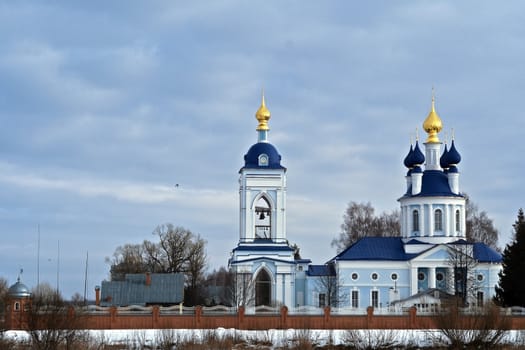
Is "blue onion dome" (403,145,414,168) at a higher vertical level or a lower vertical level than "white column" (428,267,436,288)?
higher

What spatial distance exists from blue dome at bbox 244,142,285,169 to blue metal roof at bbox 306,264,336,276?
657 cm

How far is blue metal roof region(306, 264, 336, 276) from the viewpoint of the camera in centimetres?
5821

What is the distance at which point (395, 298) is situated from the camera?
2254 inches

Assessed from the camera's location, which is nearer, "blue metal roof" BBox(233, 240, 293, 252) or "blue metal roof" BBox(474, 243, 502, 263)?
"blue metal roof" BBox(233, 240, 293, 252)

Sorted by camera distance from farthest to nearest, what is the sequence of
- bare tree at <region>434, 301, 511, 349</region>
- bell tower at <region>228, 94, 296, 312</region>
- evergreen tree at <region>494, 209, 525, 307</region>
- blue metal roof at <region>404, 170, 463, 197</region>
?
blue metal roof at <region>404, 170, 463, 197</region> → bell tower at <region>228, 94, 296, 312</region> → evergreen tree at <region>494, 209, 525, 307</region> → bare tree at <region>434, 301, 511, 349</region>

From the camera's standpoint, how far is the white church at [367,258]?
56.1 metres

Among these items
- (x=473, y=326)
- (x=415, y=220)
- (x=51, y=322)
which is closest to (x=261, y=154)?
(x=415, y=220)

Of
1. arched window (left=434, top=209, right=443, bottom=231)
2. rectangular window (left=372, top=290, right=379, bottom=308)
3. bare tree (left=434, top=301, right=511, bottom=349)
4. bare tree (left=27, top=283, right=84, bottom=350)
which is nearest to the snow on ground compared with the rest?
bare tree (left=434, top=301, right=511, bottom=349)

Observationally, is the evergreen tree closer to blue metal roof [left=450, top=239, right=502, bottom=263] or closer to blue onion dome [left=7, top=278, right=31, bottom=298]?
blue metal roof [left=450, top=239, right=502, bottom=263]

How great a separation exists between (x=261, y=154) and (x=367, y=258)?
28.3 feet

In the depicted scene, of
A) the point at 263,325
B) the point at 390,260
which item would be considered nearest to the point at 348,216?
the point at 390,260

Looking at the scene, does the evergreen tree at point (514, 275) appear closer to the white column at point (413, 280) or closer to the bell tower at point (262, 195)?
the white column at point (413, 280)

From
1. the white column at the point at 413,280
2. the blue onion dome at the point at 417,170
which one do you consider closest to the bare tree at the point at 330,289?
the white column at the point at 413,280

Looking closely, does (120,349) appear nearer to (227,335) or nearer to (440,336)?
(227,335)
